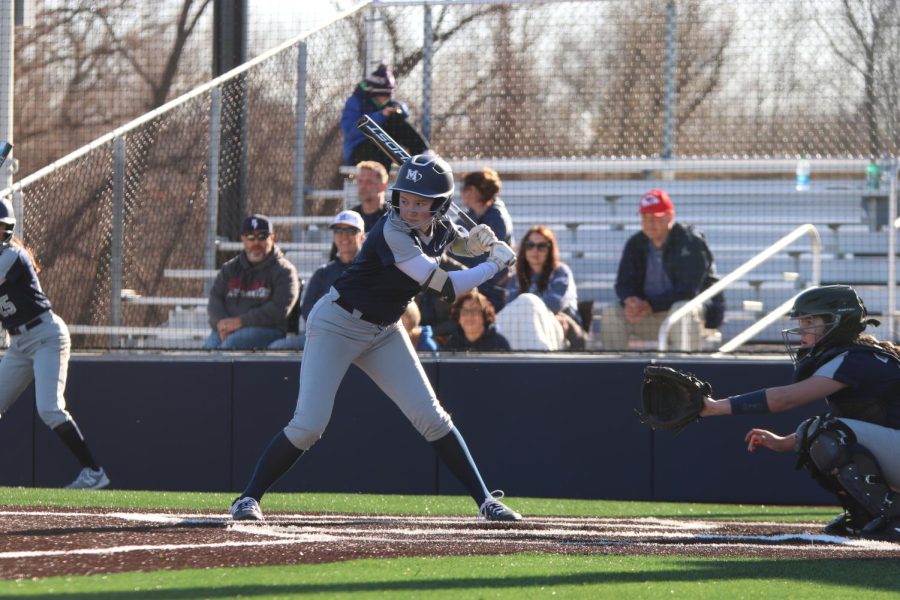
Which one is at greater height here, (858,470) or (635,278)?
(635,278)

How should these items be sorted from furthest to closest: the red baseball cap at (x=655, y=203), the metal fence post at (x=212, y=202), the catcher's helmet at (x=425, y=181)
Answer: the metal fence post at (x=212, y=202)
the red baseball cap at (x=655, y=203)
the catcher's helmet at (x=425, y=181)

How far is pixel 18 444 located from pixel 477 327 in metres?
3.51

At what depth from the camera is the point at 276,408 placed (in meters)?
10.5

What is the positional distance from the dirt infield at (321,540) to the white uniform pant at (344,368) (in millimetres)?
473

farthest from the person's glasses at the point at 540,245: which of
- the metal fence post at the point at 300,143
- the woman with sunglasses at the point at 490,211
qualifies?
the metal fence post at the point at 300,143

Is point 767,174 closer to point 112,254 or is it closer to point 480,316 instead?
point 480,316

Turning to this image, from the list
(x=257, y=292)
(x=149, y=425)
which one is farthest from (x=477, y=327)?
(x=149, y=425)

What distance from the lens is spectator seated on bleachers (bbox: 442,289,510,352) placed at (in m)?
10.4

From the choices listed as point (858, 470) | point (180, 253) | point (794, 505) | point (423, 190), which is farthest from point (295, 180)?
point (858, 470)

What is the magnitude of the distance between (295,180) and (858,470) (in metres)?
7.63

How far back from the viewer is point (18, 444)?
35.4ft

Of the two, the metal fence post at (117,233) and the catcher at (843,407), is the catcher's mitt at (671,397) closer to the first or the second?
the catcher at (843,407)

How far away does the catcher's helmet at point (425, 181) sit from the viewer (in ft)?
21.5

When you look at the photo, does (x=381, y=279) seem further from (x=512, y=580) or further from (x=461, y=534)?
(x=512, y=580)
